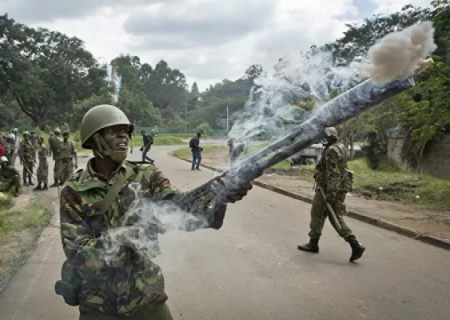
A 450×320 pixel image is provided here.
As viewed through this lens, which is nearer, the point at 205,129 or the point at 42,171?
the point at 42,171

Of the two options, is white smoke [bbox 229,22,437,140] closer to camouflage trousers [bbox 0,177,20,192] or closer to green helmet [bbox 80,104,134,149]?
green helmet [bbox 80,104,134,149]

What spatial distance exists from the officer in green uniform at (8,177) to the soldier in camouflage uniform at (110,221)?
930 cm

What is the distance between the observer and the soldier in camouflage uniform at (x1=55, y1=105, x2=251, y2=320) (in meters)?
1.91

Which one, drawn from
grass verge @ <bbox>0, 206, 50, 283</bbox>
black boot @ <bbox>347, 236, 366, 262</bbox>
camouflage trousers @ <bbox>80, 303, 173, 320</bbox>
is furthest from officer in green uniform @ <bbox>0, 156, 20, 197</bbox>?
camouflage trousers @ <bbox>80, 303, 173, 320</bbox>

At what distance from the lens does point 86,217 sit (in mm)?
2023

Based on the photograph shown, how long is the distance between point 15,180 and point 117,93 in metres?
38.9

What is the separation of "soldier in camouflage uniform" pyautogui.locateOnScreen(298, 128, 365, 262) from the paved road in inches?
10.8

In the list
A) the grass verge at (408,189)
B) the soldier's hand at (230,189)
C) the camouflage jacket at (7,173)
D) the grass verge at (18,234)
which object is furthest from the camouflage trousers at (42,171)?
the soldier's hand at (230,189)

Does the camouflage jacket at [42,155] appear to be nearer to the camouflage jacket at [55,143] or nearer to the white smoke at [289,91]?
the camouflage jacket at [55,143]

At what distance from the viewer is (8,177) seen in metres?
10.4

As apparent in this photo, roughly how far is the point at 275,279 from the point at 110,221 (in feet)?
10.0

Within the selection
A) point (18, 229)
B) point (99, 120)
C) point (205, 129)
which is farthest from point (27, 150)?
point (205, 129)

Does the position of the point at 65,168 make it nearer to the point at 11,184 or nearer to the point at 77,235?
the point at 11,184

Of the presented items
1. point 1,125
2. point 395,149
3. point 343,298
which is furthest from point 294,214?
point 1,125
